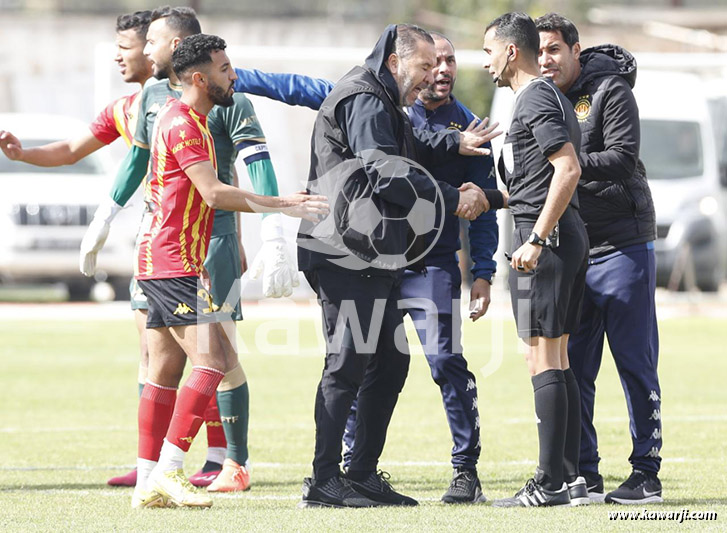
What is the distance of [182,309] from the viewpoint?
6277 millimetres

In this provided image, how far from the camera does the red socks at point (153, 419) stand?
6500 mm

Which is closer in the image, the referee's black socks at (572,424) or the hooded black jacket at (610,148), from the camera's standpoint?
the referee's black socks at (572,424)

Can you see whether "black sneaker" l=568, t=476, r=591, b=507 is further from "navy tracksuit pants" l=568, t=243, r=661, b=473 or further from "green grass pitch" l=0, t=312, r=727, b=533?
"navy tracksuit pants" l=568, t=243, r=661, b=473

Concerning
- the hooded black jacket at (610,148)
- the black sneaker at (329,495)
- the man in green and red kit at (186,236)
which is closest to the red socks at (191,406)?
the man in green and red kit at (186,236)

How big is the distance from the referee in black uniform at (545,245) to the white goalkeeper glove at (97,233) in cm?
236

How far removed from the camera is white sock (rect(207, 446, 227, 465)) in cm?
754

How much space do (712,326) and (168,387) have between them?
13077 millimetres

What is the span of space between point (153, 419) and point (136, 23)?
2297mm

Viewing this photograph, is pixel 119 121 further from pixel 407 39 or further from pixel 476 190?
pixel 476 190

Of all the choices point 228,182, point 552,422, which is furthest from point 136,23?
point 552,422

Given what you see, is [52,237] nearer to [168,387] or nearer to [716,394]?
[716,394]

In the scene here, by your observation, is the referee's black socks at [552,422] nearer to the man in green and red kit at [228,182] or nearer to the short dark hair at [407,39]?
the man in green and red kit at [228,182]

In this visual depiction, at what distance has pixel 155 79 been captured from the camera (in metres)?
7.20

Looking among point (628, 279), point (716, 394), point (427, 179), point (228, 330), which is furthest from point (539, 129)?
point (716, 394)
